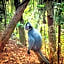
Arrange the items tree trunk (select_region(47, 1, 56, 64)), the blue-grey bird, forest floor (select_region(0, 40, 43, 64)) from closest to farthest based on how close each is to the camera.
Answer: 1. tree trunk (select_region(47, 1, 56, 64))
2. the blue-grey bird
3. forest floor (select_region(0, 40, 43, 64))

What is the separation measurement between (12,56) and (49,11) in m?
2.38

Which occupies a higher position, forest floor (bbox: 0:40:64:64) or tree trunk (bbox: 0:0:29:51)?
tree trunk (bbox: 0:0:29:51)

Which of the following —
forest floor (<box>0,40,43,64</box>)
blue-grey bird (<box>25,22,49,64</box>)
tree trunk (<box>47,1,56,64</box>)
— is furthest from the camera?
forest floor (<box>0,40,43,64</box>)

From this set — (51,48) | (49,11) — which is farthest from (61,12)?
(51,48)

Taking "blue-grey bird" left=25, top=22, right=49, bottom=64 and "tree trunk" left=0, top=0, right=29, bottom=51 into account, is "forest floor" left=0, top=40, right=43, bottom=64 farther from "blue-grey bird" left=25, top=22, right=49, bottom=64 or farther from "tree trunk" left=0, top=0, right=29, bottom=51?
"blue-grey bird" left=25, top=22, right=49, bottom=64

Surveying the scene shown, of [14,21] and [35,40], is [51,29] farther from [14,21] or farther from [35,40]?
[14,21]

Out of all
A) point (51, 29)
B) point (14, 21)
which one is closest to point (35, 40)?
point (14, 21)

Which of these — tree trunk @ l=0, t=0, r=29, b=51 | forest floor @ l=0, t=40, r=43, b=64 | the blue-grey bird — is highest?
tree trunk @ l=0, t=0, r=29, b=51

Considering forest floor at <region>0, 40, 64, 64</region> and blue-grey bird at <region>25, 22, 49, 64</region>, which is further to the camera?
forest floor at <region>0, 40, 64, 64</region>

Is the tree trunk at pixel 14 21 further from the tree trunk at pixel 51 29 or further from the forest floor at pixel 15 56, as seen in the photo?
the tree trunk at pixel 51 29

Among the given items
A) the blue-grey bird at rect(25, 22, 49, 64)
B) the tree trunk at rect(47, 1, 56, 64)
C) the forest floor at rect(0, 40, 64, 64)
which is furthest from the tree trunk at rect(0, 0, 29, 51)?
the tree trunk at rect(47, 1, 56, 64)

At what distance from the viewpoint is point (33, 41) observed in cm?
611

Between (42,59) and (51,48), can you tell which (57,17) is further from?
(42,59)

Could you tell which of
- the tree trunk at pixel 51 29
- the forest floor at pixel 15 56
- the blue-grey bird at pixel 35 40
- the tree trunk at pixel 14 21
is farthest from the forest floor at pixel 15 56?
the tree trunk at pixel 51 29
